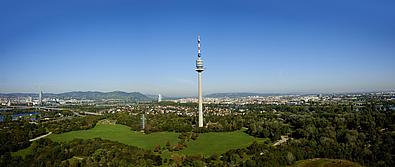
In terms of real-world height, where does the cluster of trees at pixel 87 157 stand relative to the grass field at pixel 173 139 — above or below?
above

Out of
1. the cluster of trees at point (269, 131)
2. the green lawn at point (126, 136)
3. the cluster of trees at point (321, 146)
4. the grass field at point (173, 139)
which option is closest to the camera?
the cluster of trees at point (321, 146)

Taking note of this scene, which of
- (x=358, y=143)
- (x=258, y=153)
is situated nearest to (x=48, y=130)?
(x=258, y=153)

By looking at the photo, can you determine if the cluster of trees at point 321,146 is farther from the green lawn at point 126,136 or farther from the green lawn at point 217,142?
the green lawn at point 126,136

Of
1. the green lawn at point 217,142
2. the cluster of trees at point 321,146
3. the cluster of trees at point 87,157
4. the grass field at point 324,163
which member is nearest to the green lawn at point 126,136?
the green lawn at point 217,142

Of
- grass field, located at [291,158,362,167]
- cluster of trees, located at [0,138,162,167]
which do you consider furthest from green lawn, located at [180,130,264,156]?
grass field, located at [291,158,362,167]

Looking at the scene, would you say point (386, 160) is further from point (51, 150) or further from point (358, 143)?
point (51, 150)

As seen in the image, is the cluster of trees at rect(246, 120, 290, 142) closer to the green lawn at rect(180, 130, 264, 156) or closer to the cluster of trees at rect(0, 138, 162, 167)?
the green lawn at rect(180, 130, 264, 156)

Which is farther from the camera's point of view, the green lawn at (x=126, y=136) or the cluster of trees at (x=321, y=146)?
the green lawn at (x=126, y=136)
